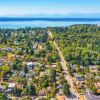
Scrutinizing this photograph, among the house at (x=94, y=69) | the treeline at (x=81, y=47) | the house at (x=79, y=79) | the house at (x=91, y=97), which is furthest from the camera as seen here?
the treeline at (x=81, y=47)

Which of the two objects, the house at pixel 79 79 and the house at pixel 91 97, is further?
the house at pixel 79 79

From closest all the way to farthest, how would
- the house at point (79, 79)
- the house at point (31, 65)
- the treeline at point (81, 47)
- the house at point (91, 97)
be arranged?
the house at point (91, 97), the house at point (79, 79), the house at point (31, 65), the treeline at point (81, 47)

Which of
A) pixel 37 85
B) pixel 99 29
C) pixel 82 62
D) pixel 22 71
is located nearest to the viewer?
pixel 37 85

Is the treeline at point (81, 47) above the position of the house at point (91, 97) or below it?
above

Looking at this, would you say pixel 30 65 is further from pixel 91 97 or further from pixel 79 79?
pixel 91 97

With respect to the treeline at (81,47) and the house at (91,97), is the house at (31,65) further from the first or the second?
the house at (91,97)

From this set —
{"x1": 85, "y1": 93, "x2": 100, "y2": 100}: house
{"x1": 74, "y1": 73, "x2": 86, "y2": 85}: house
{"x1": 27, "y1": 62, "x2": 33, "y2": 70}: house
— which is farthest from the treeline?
{"x1": 85, "y1": 93, "x2": 100, "y2": 100}: house

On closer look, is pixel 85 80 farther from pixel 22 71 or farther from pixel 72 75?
pixel 22 71

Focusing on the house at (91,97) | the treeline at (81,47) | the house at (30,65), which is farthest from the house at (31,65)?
the house at (91,97)

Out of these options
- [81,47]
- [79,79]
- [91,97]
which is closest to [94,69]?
[79,79]

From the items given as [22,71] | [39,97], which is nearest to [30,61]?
[22,71]

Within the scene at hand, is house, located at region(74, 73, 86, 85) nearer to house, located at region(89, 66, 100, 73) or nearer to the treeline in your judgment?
house, located at region(89, 66, 100, 73)
